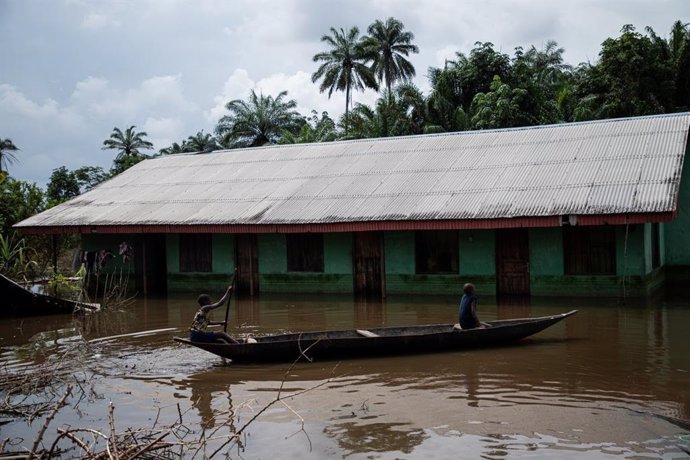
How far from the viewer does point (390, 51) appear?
2005 inches

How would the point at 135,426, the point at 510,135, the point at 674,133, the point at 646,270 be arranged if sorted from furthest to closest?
1. the point at 510,135
2. the point at 674,133
3. the point at 646,270
4. the point at 135,426

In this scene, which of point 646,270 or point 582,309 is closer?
point 582,309

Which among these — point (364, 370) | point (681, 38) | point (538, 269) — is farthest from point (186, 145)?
point (364, 370)

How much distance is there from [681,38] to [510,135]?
1472cm

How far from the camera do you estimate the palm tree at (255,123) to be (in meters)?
50.2

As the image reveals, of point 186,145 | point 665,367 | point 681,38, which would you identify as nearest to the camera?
point 665,367

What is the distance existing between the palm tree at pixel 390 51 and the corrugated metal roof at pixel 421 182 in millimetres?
26694

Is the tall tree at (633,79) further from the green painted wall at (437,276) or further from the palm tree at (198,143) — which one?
the palm tree at (198,143)

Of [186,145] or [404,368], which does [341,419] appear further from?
[186,145]

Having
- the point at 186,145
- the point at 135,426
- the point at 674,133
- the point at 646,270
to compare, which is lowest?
the point at 135,426

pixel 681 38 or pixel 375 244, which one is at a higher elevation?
pixel 681 38

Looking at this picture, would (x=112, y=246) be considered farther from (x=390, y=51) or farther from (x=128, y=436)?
(x=390, y=51)

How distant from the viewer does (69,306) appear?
17.7 metres

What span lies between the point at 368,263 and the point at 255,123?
106 ft
